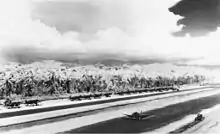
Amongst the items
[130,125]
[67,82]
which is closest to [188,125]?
[130,125]

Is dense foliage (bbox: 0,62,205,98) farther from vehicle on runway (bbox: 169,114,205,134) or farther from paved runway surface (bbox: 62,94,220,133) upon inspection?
vehicle on runway (bbox: 169,114,205,134)

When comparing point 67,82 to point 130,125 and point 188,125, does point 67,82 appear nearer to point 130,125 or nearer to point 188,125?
point 130,125

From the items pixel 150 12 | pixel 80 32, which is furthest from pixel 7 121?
pixel 150 12

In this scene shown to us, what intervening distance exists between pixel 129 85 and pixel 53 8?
1733 cm

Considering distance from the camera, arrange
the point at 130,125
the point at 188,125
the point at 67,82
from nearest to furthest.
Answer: the point at 130,125
the point at 188,125
the point at 67,82

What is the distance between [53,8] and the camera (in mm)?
9867

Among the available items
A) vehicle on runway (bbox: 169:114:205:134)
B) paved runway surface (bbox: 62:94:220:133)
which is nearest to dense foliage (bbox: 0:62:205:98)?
paved runway surface (bbox: 62:94:220:133)

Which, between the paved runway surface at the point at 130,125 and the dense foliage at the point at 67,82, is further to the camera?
the dense foliage at the point at 67,82

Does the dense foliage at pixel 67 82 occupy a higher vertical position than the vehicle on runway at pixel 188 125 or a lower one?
higher

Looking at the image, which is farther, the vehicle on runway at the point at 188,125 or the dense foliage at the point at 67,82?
the dense foliage at the point at 67,82

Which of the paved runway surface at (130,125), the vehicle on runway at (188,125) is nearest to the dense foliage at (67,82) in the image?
the paved runway surface at (130,125)

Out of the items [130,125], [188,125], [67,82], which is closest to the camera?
[130,125]

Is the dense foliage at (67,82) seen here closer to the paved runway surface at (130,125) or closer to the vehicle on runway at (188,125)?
the paved runway surface at (130,125)

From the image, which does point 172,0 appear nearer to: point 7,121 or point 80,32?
point 80,32
